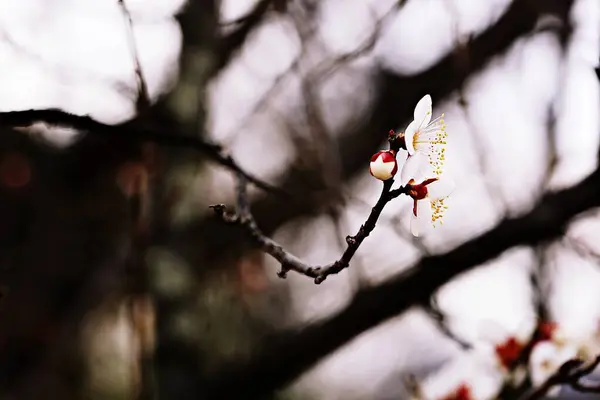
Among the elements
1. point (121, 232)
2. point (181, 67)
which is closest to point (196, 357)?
point (181, 67)

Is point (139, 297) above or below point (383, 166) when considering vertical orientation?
above

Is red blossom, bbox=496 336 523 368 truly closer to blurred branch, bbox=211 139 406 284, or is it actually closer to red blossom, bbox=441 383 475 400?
red blossom, bbox=441 383 475 400

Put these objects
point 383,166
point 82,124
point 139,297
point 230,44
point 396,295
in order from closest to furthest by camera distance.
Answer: point 383,166
point 82,124
point 396,295
point 139,297
point 230,44

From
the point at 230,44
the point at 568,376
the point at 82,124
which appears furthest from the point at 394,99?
the point at 82,124

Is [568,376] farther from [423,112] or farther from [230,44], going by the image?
[230,44]

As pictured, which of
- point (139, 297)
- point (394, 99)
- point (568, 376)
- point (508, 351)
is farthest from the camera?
point (394, 99)

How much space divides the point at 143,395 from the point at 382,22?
106 centimetres

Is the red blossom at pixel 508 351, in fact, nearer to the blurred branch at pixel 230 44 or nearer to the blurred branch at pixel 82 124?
the blurred branch at pixel 82 124

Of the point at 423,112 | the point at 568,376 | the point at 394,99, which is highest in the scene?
the point at 394,99

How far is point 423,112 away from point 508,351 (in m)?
0.87

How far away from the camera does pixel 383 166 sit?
23.9 inches

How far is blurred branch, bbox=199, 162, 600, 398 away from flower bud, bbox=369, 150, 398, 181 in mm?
592

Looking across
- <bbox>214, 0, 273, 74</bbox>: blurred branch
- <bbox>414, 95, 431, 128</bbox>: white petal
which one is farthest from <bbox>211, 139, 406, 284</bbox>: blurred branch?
<bbox>214, 0, 273, 74</bbox>: blurred branch

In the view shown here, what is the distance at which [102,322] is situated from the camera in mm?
3467
